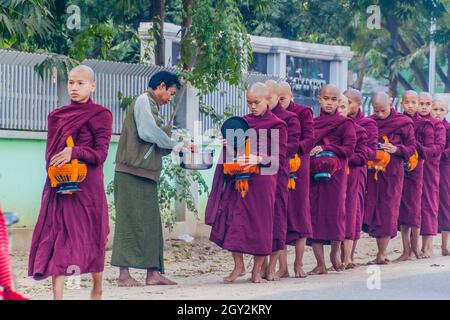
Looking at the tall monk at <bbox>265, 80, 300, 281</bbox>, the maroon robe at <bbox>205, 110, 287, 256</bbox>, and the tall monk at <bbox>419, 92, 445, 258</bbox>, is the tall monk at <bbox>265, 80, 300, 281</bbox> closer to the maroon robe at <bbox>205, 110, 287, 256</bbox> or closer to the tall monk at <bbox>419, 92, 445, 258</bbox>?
the maroon robe at <bbox>205, 110, 287, 256</bbox>

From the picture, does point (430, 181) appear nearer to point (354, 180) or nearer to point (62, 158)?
point (354, 180)

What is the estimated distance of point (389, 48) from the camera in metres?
34.0

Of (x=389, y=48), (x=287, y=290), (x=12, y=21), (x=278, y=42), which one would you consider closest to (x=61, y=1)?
(x=12, y=21)

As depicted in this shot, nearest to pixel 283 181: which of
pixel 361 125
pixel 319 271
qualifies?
pixel 319 271

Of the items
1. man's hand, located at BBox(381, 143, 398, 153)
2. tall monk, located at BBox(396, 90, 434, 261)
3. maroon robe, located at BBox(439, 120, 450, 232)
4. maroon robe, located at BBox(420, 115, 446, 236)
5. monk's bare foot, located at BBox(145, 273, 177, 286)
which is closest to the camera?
monk's bare foot, located at BBox(145, 273, 177, 286)

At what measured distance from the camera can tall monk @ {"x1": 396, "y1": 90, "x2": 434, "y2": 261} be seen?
1476 centimetres

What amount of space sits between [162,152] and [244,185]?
2.80ft

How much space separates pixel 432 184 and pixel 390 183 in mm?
1238

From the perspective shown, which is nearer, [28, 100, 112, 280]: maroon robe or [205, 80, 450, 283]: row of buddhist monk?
[28, 100, 112, 280]: maroon robe

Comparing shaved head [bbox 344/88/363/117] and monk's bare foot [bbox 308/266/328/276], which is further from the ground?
shaved head [bbox 344/88/363/117]

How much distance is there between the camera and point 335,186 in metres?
13.0

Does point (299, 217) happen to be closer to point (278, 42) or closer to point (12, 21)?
point (12, 21)

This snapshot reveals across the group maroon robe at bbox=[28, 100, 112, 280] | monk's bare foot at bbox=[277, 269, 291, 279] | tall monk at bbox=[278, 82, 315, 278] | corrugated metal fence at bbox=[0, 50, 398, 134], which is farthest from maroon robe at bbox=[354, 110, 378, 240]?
maroon robe at bbox=[28, 100, 112, 280]

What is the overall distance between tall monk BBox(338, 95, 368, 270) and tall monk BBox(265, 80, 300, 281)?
1.22 m
